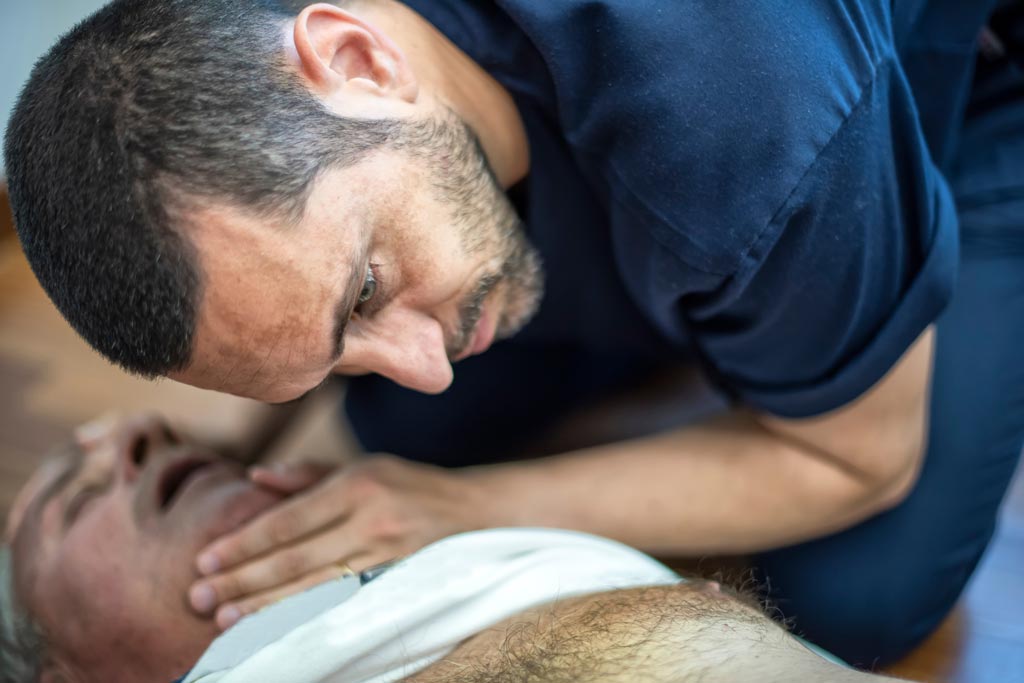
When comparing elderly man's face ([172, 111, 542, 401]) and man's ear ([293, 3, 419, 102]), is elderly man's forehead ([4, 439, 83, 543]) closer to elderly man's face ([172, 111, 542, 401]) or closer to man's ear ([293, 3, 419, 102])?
elderly man's face ([172, 111, 542, 401])

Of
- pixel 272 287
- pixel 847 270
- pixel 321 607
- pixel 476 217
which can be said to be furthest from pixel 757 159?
pixel 321 607

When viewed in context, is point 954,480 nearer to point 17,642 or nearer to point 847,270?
point 847,270

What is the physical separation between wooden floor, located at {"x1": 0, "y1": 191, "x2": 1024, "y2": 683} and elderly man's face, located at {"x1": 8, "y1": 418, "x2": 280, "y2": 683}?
0.40 metres

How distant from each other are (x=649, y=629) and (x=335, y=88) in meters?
0.45

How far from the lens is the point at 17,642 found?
0.95m

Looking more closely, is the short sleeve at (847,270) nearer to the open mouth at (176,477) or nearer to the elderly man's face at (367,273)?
the elderly man's face at (367,273)

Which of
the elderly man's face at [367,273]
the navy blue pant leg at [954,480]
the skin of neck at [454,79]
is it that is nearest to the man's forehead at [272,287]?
the elderly man's face at [367,273]

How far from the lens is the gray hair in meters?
0.93

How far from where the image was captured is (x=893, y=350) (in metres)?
0.88

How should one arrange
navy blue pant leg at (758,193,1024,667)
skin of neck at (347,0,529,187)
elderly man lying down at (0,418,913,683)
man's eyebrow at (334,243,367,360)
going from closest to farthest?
elderly man lying down at (0,418,913,683) < man's eyebrow at (334,243,367,360) < skin of neck at (347,0,529,187) < navy blue pant leg at (758,193,1024,667)

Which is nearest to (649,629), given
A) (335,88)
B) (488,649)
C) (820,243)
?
(488,649)

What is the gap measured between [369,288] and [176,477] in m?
0.38

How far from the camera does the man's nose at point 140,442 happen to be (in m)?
1.05

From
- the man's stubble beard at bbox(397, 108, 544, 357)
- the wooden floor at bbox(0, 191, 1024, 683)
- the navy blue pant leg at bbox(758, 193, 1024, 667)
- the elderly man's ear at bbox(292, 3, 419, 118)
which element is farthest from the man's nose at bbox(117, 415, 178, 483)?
the navy blue pant leg at bbox(758, 193, 1024, 667)
